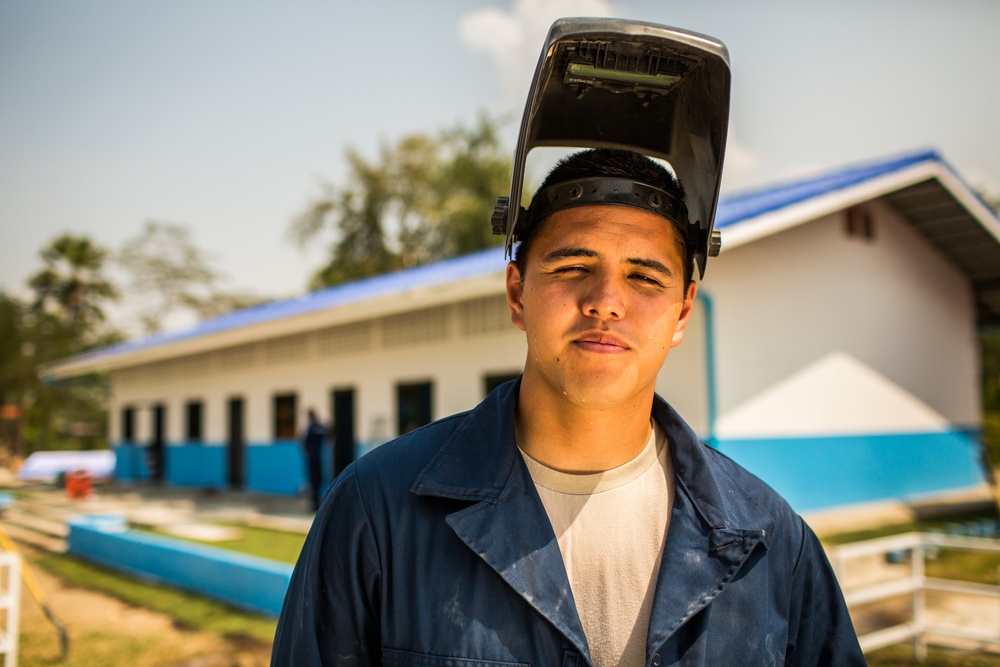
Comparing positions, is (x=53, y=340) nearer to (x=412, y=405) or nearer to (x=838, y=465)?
(x=412, y=405)

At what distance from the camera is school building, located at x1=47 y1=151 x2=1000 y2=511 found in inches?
436

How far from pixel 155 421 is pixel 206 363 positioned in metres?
4.39

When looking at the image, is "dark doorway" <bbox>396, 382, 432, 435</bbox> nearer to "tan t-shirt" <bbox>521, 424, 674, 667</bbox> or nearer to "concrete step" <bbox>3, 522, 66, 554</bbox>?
"concrete step" <bbox>3, 522, 66, 554</bbox>

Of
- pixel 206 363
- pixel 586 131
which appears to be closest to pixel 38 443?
pixel 206 363

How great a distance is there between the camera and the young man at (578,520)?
1.62m

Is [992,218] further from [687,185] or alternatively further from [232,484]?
[232,484]

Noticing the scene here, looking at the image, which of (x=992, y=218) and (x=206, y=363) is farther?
(x=206, y=363)

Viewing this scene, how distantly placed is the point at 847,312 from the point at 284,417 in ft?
41.2

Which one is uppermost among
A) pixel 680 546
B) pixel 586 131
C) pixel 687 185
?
pixel 586 131

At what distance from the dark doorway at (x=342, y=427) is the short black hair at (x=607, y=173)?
1536 centimetres

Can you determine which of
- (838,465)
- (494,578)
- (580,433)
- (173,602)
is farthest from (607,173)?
(838,465)

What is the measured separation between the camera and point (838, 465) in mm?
12289

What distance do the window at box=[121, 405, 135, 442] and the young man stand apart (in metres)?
27.6

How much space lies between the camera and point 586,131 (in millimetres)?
2053
